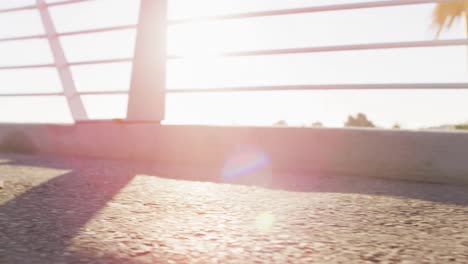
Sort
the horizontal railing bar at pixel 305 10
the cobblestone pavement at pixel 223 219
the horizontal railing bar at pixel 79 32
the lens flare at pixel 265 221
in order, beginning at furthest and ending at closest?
the horizontal railing bar at pixel 79 32
the horizontal railing bar at pixel 305 10
the lens flare at pixel 265 221
the cobblestone pavement at pixel 223 219

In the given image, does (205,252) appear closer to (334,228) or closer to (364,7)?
(334,228)

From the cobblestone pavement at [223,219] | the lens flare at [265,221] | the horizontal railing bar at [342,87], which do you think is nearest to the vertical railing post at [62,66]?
the horizontal railing bar at [342,87]

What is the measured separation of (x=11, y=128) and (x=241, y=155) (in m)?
1.90

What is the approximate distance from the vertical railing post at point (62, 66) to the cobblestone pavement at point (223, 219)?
5.59 ft

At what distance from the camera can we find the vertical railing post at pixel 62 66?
154 inches

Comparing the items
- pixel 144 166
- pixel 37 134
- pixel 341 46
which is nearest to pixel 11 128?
pixel 37 134

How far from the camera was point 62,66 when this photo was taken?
4.02 metres

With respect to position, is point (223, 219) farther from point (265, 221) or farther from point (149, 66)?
point (149, 66)

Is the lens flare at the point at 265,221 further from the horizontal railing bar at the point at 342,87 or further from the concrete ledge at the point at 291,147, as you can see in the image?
the horizontal railing bar at the point at 342,87

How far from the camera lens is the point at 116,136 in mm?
2988

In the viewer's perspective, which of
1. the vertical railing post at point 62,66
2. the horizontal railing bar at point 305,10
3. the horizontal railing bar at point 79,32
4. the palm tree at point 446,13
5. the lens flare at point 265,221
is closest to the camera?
the lens flare at point 265,221

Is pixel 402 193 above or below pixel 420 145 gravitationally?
below

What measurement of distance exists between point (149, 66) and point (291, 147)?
1134 mm

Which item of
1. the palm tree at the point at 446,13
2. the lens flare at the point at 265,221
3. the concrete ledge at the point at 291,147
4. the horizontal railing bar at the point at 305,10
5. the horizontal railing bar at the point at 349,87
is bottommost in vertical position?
the lens flare at the point at 265,221
